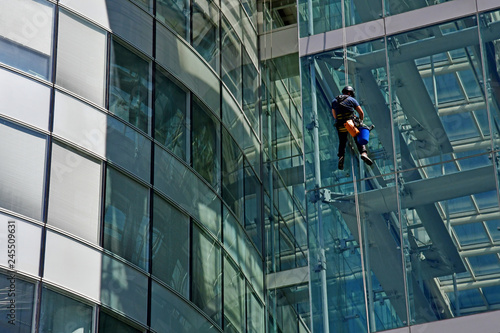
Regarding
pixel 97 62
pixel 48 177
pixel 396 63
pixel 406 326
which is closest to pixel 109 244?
pixel 48 177

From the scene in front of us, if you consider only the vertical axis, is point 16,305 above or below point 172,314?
below

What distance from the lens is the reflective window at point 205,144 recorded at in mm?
27562

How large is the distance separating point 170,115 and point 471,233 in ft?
26.3

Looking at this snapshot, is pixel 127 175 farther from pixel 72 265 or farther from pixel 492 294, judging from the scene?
pixel 492 294

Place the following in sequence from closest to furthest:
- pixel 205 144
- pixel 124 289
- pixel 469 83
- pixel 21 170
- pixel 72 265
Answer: pixel 21 170, pixel 72 265, pixel 124 289, pixel 469 83, pixel 205 144

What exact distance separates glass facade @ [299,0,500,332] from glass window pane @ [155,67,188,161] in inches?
124

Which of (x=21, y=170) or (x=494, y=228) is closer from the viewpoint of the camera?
(x=21, y=170)

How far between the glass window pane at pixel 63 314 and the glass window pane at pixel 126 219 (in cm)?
171

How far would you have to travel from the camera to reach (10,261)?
68.9 feet

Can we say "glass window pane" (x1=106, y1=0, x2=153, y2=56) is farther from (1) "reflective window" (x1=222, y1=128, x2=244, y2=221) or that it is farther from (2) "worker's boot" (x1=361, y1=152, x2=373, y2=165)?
(2) "worker's boot" (x1=361, y1=152, x2=373, y2=165)

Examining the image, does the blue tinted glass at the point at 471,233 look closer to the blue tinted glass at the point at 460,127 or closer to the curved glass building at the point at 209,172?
the curved glass building at the point at 209,172

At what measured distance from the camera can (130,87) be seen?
25.5m

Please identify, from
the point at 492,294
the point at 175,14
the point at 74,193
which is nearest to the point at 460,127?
the point at 492,294


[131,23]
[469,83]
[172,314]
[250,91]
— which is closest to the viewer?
[172,314]
